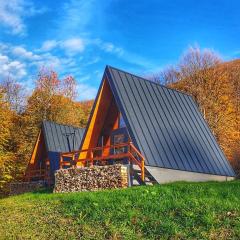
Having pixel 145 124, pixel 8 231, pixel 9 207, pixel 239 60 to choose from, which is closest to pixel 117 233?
pixel 8 231

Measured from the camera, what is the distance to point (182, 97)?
25469mm

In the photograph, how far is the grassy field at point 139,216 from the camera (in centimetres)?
1071

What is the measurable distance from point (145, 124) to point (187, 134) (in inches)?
117

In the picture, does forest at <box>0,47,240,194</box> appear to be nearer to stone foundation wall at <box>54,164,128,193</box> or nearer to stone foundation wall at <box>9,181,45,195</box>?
stone foundation wall at <box>9,181,45,195</box>

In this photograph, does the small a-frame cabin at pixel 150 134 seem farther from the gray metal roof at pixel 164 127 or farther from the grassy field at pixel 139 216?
the grassy field at pixel 139 216

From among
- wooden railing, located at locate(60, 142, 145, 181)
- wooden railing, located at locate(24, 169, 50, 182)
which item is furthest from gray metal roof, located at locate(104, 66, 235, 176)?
wooden railing, located at locate(24, 169, 50, 182)

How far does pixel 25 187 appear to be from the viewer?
27.8m

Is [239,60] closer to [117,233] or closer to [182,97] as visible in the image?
[182,97]

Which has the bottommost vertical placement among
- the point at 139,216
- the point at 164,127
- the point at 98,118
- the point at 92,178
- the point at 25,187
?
the point at 139,216

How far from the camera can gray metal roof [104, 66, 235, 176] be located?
19.3 m

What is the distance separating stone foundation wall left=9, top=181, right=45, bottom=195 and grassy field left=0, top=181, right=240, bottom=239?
11850 mm

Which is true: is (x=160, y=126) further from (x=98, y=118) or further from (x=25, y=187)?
(x=25, y=187)

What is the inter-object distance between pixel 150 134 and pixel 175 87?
28624mm

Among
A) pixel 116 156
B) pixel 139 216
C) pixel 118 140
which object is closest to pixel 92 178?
pixel 116 156
